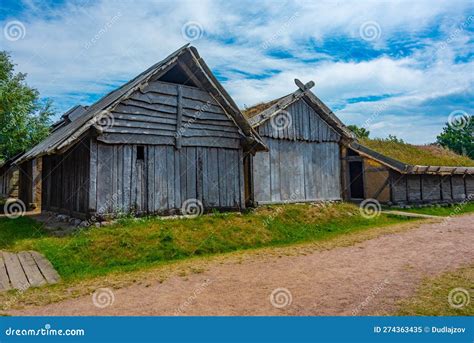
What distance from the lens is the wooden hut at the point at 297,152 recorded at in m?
16.1

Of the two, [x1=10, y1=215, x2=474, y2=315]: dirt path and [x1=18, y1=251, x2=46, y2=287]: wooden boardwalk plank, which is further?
[x1=18, y1=251, x2=46, y2=287]: wooden boardwalk plank

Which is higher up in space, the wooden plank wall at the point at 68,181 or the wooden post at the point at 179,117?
the wooden post at the point at 179,117

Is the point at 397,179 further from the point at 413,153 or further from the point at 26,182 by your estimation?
the point at 26,182

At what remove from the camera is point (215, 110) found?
47.0ft

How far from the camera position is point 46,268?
8.07 m

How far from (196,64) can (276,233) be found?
6935mm
